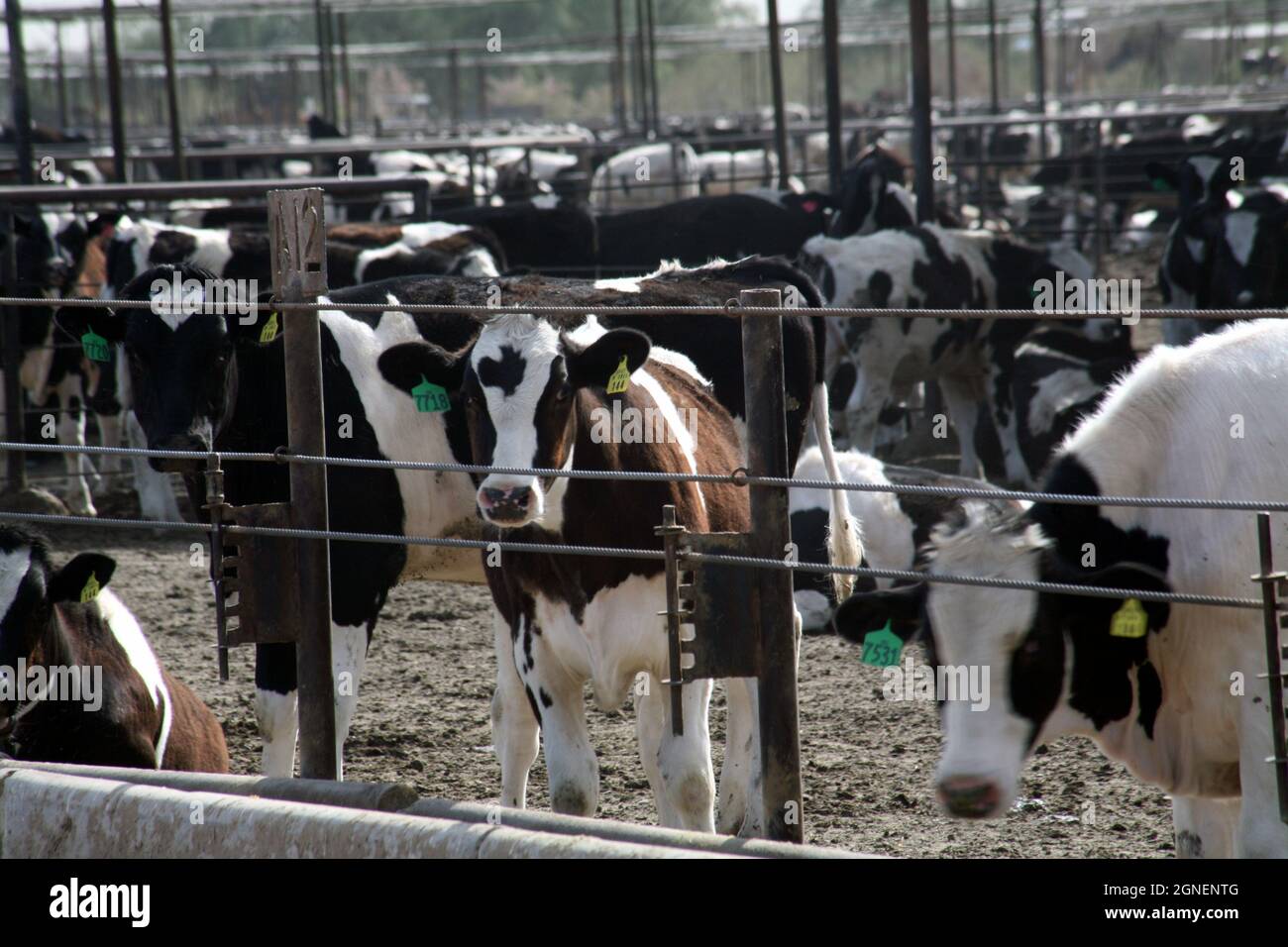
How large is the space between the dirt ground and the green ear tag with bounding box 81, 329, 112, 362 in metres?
1.59

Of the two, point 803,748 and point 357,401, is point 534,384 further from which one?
point 803,748

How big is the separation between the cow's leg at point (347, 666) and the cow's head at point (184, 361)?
78 centimetres

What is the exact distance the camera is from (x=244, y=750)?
6289mm

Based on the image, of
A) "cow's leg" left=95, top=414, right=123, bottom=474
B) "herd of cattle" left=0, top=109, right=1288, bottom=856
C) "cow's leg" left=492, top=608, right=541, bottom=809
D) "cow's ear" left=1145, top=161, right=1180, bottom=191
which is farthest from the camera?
"cow's ear" left=1145, top=161, right=1180, bottom=191

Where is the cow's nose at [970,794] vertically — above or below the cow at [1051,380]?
below

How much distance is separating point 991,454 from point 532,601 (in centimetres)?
705

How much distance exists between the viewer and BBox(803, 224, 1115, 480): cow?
10914 millimetres

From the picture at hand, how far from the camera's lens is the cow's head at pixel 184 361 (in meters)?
5.46

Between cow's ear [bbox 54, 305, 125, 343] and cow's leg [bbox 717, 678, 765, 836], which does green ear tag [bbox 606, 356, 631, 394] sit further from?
cow's ear [bbox 54, 305, 125, 343]

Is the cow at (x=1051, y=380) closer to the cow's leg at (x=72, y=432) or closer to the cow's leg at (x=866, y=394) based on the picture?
the cow's leg at (x=866, y=394)

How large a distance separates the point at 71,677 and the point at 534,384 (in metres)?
1.73

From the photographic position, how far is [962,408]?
445 inches

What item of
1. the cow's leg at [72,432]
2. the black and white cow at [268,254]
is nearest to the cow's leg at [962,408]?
the black and white cow at [268,254]

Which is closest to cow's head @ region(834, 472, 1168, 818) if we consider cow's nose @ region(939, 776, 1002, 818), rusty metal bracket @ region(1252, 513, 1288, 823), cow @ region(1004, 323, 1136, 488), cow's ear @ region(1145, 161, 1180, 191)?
cow's nose @ region(939, 776, 1002, 818)
